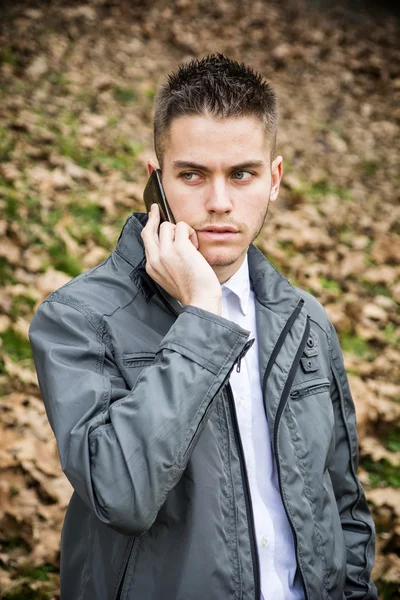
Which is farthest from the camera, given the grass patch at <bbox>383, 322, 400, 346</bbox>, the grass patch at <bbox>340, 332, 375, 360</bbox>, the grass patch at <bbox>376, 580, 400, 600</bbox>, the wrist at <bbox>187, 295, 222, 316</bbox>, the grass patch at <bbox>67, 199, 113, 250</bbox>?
the grass patch at <bbox>67, 199, 113, 250</bbox>

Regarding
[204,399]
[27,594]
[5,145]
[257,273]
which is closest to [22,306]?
[27,594]

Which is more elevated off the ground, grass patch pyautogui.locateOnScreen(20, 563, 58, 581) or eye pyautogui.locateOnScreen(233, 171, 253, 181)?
eye pyautogui.locateOnScreen(233, 171, 253, 181)

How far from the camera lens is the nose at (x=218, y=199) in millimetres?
2396

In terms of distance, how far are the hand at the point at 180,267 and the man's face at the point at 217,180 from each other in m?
0.12

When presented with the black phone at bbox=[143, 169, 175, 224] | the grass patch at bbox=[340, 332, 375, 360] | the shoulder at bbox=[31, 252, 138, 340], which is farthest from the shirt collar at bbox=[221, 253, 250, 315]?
the grass patch at bbox=[340, 332, 375, 360]

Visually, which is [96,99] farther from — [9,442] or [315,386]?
[315,386]

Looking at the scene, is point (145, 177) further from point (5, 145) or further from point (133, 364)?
point (133, 364)

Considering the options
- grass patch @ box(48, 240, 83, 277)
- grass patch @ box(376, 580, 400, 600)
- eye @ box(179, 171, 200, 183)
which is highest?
grass patch @ box(48, 240, 83, 277)

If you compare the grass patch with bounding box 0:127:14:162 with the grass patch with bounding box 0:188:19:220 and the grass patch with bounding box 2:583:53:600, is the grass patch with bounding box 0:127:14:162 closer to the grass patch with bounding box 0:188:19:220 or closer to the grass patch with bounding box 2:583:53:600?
the grass patch with bounding box 0:188:19:220

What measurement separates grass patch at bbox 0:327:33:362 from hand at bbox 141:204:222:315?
95.1 inches

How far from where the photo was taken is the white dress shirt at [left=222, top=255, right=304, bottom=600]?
221 cm

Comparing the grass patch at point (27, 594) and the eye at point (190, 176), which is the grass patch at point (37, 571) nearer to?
the grass patch at point (27, 594)

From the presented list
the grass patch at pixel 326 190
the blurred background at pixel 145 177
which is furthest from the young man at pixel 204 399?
the grass patch at pixel 326 190

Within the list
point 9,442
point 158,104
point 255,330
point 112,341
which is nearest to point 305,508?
point 255,330
